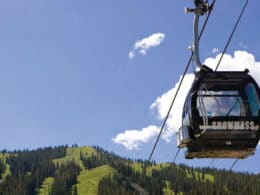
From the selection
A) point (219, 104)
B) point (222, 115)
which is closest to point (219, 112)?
point (222, 115)

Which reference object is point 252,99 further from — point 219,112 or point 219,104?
point 219,112

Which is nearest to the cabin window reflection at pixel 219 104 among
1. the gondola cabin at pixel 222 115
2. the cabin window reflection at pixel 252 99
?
the gondola cabin at pixel 222 115

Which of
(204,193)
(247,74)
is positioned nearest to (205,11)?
(247,74)

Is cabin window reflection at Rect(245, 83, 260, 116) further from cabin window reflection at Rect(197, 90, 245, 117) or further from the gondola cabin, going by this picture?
cabin window reflection at Rect(197, 90, 245, 117)

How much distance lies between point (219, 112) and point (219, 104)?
27cm

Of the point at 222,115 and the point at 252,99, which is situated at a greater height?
the point at 252,99

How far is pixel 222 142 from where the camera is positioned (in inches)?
556

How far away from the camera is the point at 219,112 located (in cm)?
1454

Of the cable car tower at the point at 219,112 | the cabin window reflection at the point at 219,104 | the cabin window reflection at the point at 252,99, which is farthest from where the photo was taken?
the cabin window reflection at the point at 252,99

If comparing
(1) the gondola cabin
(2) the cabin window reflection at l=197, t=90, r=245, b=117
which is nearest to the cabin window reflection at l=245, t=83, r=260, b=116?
(1) the gondola cabin

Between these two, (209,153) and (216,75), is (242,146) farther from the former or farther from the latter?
(216,75)

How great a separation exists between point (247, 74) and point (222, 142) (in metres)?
1.92

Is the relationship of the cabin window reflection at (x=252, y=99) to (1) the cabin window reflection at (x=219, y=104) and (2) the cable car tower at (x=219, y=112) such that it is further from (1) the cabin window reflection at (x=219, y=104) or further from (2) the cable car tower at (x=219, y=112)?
(1) the cabin window reflection at (x=219, y=104)

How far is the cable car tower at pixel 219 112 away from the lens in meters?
14.1
